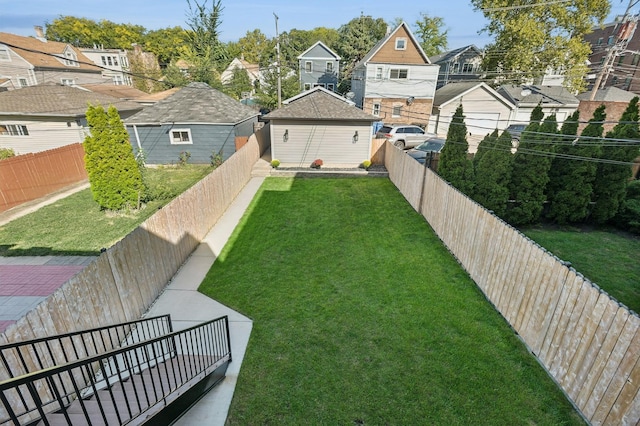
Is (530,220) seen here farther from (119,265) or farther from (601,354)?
(119,265)

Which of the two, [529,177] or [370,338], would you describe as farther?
[529,177]

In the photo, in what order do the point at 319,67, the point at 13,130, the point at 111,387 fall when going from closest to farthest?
the point at 111,387 < the point at 13,130 < the point at 319,67

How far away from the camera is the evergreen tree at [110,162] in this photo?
375 inches

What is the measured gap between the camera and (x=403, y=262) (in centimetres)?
771

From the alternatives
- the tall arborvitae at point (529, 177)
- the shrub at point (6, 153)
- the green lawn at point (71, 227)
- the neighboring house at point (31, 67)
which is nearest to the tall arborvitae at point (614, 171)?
the tall arborvitae at point (529, 177)

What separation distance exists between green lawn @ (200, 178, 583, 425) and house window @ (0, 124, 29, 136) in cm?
1717

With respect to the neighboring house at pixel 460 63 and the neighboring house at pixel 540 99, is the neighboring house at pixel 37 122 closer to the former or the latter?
the neighboring house at pixel 540 99

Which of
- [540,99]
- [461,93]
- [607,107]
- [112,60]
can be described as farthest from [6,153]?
[607,107]

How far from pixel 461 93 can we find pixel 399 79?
5.24m

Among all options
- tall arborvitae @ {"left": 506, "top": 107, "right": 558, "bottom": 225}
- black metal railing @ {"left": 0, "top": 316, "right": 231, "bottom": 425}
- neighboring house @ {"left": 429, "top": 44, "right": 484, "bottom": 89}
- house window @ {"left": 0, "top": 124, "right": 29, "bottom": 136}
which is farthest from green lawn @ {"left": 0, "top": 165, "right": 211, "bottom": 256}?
neighboring house @ {"left": 429, "top": 44, "right": 484, "bottom": 89}

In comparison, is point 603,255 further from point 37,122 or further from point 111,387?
point 37,122

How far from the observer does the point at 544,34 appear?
2617 cm

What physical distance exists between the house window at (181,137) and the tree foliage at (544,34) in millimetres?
24152

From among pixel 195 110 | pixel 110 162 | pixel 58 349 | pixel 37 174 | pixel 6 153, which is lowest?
pixel 58 349
